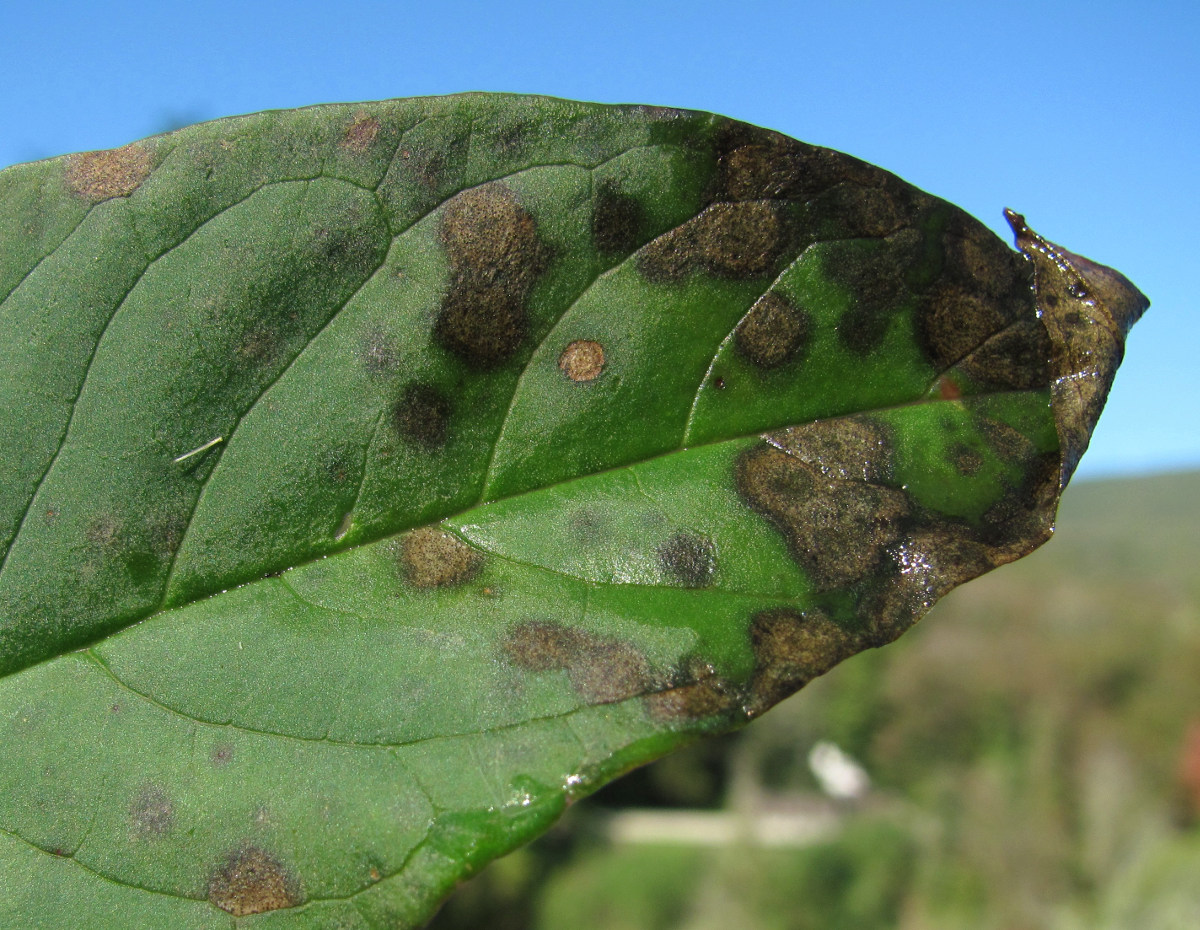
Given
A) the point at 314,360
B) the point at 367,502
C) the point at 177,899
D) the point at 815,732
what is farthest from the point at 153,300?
the point at 815,732

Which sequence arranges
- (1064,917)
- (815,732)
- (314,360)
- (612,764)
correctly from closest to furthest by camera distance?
(612,764)
(314,360)
(1064,917)
(815,732)

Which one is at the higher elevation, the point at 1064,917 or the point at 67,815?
the point at 67,815

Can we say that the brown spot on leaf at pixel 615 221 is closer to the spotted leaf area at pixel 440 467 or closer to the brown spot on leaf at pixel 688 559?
the spotted leaf area at pixel 440 467

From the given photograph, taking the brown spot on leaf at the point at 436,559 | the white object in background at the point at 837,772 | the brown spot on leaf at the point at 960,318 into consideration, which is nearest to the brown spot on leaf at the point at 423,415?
the brown spot on leaf at the point at 436,559

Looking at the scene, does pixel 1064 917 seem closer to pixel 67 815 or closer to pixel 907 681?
pixel 907 681

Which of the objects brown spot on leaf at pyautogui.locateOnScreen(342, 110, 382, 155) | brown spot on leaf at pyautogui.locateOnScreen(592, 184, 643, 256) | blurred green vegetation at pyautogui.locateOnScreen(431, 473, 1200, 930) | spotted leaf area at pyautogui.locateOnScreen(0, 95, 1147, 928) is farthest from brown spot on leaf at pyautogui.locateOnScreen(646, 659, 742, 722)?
blurred green vegetation at pyautogui.locateOnScreen(431, 473, 1200, 930)

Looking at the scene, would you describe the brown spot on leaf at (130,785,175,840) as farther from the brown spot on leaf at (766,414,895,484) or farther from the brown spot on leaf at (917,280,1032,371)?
the brown spot on leaf at (917,280,1032,371)

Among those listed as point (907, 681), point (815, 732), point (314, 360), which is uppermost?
point (314, 360)
